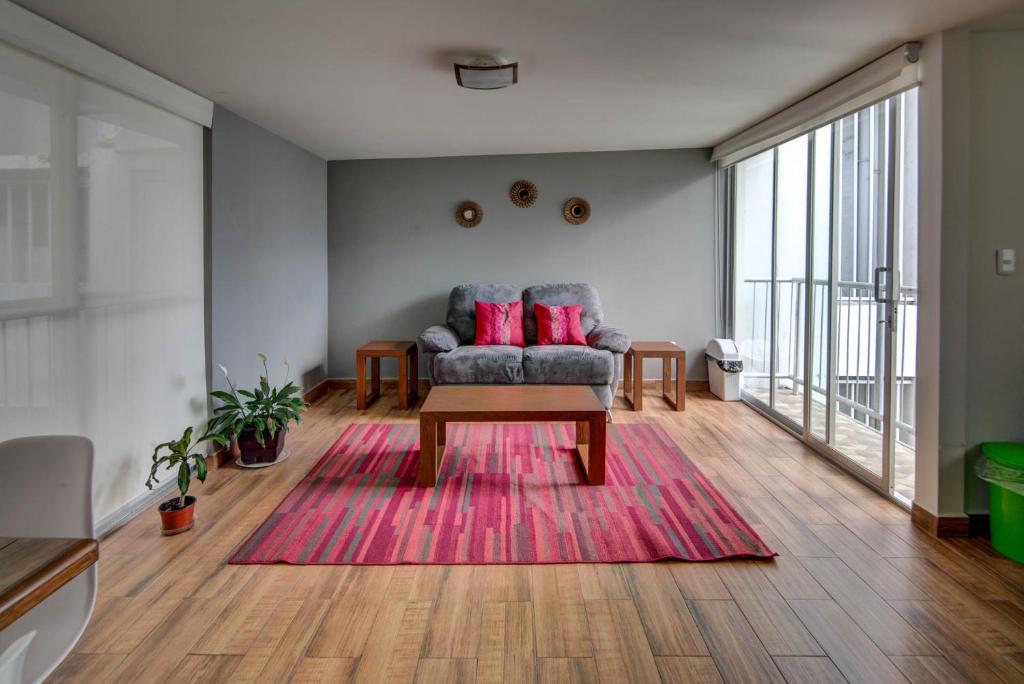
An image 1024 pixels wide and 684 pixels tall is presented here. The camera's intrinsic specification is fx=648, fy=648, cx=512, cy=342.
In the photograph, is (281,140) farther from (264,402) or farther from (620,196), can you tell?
(620,196)

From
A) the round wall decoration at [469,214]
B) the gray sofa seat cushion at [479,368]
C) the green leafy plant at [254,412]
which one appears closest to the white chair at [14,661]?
the green leafy plant at [254,412]

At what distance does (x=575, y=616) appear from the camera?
222 cm

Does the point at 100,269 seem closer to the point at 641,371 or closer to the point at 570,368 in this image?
the point at 570,368

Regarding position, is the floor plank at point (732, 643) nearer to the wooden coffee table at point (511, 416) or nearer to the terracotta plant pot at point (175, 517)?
the wooden coffee table at point (511, 416)

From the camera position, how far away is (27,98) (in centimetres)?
244

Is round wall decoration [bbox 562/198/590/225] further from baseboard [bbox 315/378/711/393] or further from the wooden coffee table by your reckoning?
the wooden coffee table

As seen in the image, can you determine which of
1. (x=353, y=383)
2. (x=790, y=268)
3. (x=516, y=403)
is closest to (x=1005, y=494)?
(x=516, y=403)

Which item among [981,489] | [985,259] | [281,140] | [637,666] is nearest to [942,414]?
[981,489]

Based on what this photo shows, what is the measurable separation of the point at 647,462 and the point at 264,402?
91.8 inches

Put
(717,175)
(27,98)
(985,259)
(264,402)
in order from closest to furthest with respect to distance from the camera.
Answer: (27,98) → (985,259) → (264,402) → (717,175)

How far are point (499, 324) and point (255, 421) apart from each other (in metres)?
2.36

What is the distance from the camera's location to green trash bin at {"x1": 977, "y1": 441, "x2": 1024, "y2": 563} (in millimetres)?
2580

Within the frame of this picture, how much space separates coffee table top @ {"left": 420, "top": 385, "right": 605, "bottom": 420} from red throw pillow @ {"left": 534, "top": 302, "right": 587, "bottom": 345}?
1441 mm

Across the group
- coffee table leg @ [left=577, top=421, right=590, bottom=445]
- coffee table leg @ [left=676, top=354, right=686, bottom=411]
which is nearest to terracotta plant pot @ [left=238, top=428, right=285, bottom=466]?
coffee table leg @ [left=577, top=421, right=590, bottom=445]
